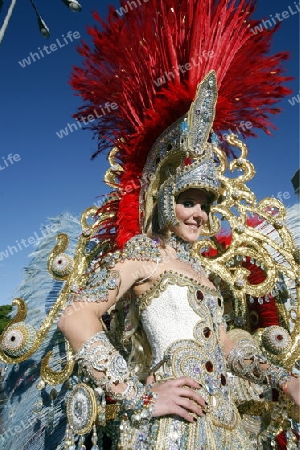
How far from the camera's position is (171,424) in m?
1.91

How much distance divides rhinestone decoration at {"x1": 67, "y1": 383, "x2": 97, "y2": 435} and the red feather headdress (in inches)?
37.7

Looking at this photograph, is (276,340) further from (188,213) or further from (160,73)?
(160,73)

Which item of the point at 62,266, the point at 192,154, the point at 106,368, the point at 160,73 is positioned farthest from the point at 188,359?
the point at 160,73

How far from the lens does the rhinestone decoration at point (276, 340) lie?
2.76 metres

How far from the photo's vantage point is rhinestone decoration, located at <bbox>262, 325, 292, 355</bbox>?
2756 mm

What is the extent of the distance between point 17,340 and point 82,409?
1.04 metres

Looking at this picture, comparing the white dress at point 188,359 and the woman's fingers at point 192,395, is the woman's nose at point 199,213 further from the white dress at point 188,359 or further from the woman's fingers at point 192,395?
the woman's fingers at point 192,395

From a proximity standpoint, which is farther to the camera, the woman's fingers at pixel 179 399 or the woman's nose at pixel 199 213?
the woman's nose at pixel 199 213

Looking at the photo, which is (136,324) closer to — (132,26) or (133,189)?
(133,189)

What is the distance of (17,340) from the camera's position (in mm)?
2662

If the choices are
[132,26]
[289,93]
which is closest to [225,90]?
[289,93]

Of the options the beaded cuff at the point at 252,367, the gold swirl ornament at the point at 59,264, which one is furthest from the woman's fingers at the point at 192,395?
the gold swirl ornament at the point at 59,264

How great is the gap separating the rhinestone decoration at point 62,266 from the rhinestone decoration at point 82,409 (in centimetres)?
119

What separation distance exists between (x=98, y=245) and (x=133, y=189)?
0.60 m
